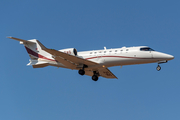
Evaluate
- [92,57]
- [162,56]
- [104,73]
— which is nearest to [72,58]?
[92,57]

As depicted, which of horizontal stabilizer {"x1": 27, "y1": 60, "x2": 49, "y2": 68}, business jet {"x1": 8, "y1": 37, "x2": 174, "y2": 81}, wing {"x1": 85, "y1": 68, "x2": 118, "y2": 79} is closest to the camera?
business jet {"x1": 8, "y1": 37, "x2": 174, "y2": 81}

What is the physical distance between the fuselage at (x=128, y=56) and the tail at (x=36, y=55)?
5.23 m

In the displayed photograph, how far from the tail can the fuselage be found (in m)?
5.23

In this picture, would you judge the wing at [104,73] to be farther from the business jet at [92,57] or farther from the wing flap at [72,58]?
the wing flap at [72,58]

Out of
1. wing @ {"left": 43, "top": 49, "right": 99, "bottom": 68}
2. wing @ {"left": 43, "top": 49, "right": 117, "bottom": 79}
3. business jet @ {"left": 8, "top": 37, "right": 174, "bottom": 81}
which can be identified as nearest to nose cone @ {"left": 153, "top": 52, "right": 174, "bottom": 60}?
business jet @ {"left": 8, "top": 37, "right": 174, "bottom": 81}

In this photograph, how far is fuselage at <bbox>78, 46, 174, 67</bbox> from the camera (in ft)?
83.9

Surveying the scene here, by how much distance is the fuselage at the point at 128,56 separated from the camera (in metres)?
25.6

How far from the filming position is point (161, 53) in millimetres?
25609

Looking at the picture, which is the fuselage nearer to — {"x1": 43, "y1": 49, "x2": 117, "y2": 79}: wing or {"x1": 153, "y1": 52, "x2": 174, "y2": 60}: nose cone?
{"x1": 153, "y1": 52, "x2": 174, "y2": 60}: nose cone

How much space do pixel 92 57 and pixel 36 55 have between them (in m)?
6.33

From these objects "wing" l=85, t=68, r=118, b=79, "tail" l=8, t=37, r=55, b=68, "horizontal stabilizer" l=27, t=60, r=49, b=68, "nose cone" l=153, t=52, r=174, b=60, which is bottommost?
"wing" l=85, t=68, r=118, b=79

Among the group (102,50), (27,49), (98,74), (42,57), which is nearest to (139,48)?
(102,50)

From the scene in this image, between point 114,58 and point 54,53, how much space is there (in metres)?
5.82

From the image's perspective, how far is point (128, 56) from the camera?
2592 cm
